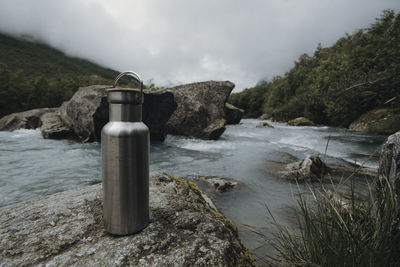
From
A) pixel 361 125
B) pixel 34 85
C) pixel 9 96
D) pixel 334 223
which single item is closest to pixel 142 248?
pixel 334 223

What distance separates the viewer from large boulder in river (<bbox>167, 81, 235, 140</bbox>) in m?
12.6

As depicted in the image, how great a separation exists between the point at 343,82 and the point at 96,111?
12927 millimetres

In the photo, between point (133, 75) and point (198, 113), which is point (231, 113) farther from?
point (133, 75)

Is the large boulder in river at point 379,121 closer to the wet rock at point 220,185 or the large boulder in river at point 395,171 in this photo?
the wet rock at point 220,185

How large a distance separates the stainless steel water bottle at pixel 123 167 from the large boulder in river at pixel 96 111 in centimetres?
899

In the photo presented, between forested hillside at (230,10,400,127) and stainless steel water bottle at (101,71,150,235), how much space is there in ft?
6.18

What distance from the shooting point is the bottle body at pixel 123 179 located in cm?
119

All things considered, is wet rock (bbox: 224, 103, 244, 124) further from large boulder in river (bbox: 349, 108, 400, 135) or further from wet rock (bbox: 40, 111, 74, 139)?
wet rock (bbox: 40, 111, 74, 139)

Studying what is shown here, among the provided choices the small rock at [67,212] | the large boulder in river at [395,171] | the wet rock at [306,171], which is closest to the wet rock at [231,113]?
the wet rock at [306,171]

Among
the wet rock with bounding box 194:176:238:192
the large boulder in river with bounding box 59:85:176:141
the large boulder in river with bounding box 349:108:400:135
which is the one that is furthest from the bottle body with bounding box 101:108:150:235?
the large boulder in river with bounding box 349:108:400:135

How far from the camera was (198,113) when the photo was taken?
41.2 feet

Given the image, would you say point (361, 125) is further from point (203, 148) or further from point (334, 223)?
point (334, 223)

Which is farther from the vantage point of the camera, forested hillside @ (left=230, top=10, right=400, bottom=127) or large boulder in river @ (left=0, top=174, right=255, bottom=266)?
forested hillside @ (left=230, top=10, right=400, bottom=127)

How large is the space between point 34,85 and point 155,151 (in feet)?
92.9
